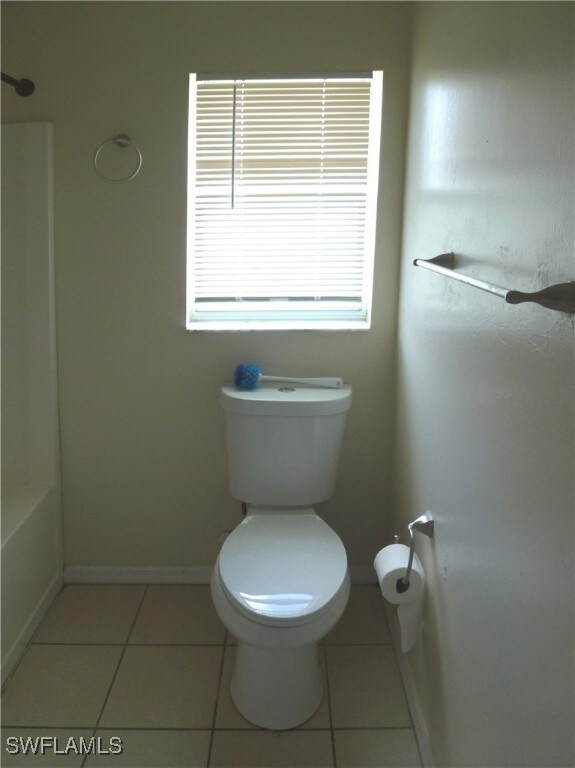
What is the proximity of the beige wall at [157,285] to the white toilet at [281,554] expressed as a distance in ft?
0.66

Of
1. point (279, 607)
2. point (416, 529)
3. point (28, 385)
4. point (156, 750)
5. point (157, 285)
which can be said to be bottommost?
point (156, 750)

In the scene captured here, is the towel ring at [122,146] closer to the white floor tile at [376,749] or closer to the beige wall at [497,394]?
the beige wall at [497,394]

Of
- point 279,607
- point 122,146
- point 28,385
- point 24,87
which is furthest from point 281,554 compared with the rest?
point 24,87

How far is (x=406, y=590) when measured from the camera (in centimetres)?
159

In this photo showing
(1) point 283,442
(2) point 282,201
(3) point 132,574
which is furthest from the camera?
(3) point 132,574

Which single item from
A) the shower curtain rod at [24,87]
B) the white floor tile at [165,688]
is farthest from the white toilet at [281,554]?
the shower curtain rod at [24,87]

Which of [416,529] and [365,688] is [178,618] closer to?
[365,688]

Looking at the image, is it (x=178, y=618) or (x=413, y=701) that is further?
(x=178, y=618)

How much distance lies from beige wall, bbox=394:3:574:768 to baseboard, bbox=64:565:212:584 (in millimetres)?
930

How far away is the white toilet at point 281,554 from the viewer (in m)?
1.53

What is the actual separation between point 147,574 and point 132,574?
6 centimetres

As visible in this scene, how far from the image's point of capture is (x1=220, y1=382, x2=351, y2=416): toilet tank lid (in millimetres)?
1944

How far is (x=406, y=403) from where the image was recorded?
1949mm

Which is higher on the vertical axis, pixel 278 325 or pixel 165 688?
pixel 278 325
